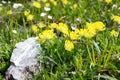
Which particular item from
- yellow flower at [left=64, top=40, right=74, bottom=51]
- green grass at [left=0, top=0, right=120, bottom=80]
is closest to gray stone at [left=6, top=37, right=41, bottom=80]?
green grass at [left=0, top=0, right=120, bottom=80]

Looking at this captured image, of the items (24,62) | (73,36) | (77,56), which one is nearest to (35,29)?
(24,62)

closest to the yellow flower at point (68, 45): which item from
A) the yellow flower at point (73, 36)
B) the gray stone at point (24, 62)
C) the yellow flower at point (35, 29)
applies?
the yellow flower at point (73, 36)

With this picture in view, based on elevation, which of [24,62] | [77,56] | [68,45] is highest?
[68,45]

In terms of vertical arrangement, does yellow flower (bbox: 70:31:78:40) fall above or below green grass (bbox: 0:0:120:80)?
above

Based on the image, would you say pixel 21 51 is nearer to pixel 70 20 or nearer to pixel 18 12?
pixel 70 20

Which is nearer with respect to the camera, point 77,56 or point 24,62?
point 77,56

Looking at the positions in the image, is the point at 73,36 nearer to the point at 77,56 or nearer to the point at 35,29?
the point at 77,56

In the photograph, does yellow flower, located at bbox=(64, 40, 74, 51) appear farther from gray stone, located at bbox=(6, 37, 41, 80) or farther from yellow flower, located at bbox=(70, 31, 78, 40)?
gray stone, located at bbox=(6, 37, 41, 80)

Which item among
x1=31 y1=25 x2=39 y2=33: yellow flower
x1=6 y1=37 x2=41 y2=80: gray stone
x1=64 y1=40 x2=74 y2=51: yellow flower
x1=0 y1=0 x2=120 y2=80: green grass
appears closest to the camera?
x1=0 y1=0 x2=120 y2=80: green grass
